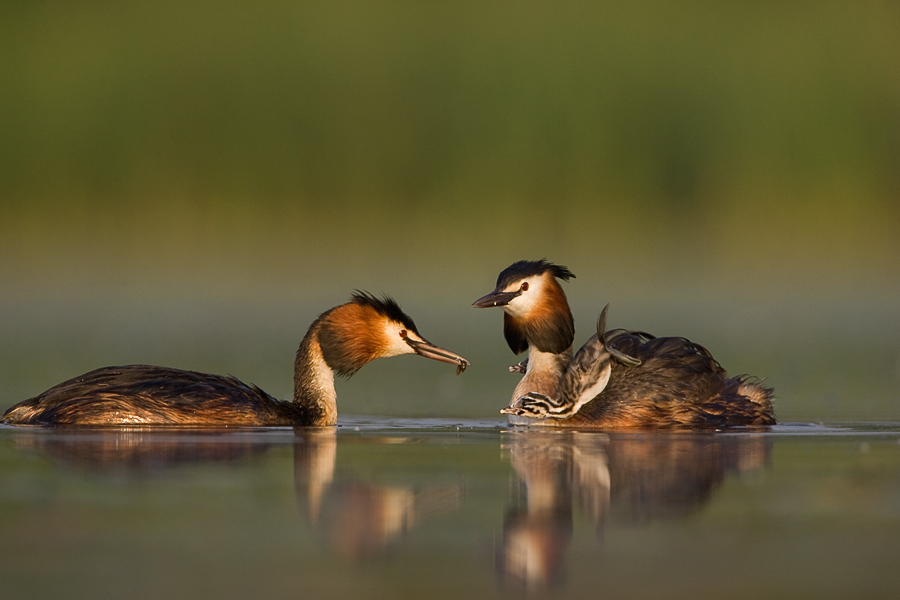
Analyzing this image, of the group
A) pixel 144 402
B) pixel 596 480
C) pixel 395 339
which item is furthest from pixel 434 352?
pixel 596 480

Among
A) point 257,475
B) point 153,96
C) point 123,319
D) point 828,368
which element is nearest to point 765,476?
point 257,475

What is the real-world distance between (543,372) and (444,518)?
14.6 feet

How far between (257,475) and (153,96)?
49.3m

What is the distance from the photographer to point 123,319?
22156 mm

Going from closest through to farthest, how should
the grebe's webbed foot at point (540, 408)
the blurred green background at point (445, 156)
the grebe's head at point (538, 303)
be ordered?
the grebe's webbed foot at point (540, 408) < the grebe's head at point (538, 303) < the blurred green background at point (445, 156)

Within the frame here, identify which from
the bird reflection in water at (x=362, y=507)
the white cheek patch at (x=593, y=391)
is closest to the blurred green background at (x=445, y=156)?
the white cheek patch at (x=593, y=391)

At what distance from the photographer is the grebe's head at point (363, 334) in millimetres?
9906

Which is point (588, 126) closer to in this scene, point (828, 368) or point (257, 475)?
point (828, 368)

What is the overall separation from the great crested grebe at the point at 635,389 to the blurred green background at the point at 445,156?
13.9m

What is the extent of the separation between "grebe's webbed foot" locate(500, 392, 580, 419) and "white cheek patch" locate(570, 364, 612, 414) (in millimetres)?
22

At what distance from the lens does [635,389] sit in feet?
31.9

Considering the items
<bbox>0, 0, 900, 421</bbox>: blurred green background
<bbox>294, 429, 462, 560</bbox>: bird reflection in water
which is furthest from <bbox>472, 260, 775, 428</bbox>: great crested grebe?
<bbox>0, 0, 900, 421</bbox>: blurred green background

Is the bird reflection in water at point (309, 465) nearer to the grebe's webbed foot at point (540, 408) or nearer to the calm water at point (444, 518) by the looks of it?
the calm water at point (444, 518)

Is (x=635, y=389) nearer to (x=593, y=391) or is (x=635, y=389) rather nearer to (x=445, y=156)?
(x=593, y=391)
